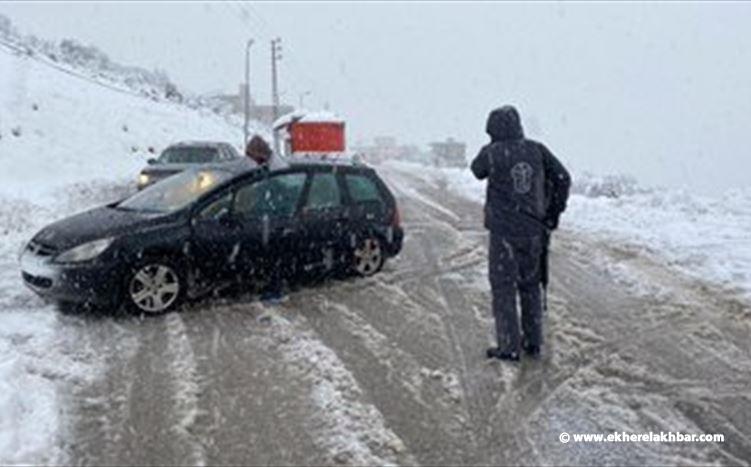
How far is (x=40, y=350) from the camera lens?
283 inches

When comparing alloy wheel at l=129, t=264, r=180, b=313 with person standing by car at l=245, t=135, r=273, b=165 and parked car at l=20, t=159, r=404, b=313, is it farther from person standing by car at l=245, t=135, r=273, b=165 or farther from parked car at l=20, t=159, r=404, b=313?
person standing by car at l=245, t=135, r=273, b=165

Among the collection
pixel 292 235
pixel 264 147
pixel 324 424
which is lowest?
pixel 324 424

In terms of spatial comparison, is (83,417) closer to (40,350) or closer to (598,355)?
(40,350)

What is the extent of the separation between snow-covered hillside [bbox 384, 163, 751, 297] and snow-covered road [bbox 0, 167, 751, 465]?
5.48ft

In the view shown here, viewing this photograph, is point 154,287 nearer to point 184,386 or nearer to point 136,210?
point 136,210

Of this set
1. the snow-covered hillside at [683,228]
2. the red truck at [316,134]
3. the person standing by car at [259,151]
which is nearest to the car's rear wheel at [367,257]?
the person standing by car at [259,151]

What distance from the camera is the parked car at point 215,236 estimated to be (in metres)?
8.42

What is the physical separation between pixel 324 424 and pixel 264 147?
576 cm

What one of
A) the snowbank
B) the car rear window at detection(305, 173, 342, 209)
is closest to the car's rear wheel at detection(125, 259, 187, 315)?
the car rear window at detection(305, 173, 342, 209)

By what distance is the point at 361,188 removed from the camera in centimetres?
1085

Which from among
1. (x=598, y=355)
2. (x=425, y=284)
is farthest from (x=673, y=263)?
(x=598, y=355)

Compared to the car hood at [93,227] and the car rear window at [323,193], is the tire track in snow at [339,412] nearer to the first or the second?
the car hood at [93,227]

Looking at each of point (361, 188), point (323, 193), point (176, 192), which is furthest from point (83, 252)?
point (361, 188)

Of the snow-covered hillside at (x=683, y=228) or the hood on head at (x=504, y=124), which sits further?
the snow-covered hillside at (x=683, y=228)
